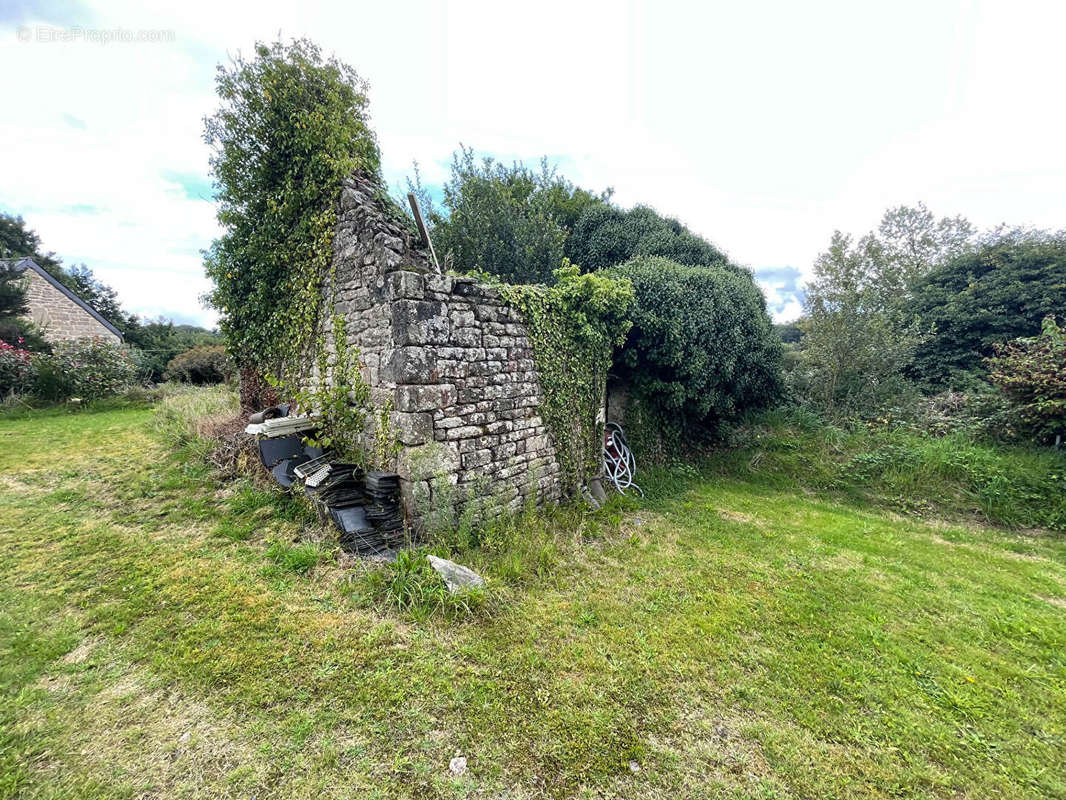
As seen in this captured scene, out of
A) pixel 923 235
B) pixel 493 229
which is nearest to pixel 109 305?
pixel 493 229

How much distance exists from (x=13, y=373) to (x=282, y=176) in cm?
1167

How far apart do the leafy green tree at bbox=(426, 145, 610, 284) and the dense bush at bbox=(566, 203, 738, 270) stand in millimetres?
851

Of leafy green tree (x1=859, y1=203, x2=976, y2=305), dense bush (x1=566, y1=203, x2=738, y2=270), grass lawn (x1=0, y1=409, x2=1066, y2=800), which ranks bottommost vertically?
grass lawn (x1=0, y1=409, x2=1066, y2=800)

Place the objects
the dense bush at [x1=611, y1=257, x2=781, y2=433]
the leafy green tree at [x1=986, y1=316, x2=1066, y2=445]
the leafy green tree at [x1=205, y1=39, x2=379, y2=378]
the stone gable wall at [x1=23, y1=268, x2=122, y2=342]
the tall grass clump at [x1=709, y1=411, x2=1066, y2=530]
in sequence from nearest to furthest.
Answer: the leafy green tree at [x1=205, y1=39, x2=379, y2=378]
the tall grass clump at [x1=709, y1=411, x2=1066, y2=530]
the leafy green tree at [x1=986, y1=316, x2=1066, y2=445]
the dense bush at [x1=611, y1=257, x2=781, y2=433]
the stone gable wall at [x1=23, y1=268, x2=122, y2=342]

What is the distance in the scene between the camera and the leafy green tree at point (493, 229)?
9141mm

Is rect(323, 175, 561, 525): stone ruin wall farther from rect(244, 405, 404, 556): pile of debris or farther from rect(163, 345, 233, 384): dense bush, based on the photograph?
rect(163, 345, 233, 384): dense bush

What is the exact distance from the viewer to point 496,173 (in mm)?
9875

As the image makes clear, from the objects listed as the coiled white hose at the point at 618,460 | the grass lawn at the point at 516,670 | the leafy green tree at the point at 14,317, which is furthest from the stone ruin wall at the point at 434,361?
the leafy green tree at the point at 14,317

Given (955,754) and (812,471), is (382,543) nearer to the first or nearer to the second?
(955,754)

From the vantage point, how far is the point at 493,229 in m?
9.19

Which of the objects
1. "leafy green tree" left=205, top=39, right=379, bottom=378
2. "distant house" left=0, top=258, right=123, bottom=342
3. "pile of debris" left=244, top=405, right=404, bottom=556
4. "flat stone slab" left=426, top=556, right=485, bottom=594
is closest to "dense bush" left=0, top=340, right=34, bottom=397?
"distant house" left=0, top=258, right=123, bottom=342

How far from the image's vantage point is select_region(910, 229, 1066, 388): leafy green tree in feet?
32.1

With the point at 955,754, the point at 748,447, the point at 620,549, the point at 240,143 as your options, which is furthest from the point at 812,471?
the point at 240,143

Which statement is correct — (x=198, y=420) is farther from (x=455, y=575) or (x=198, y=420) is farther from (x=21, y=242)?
(x=21, y=242)
